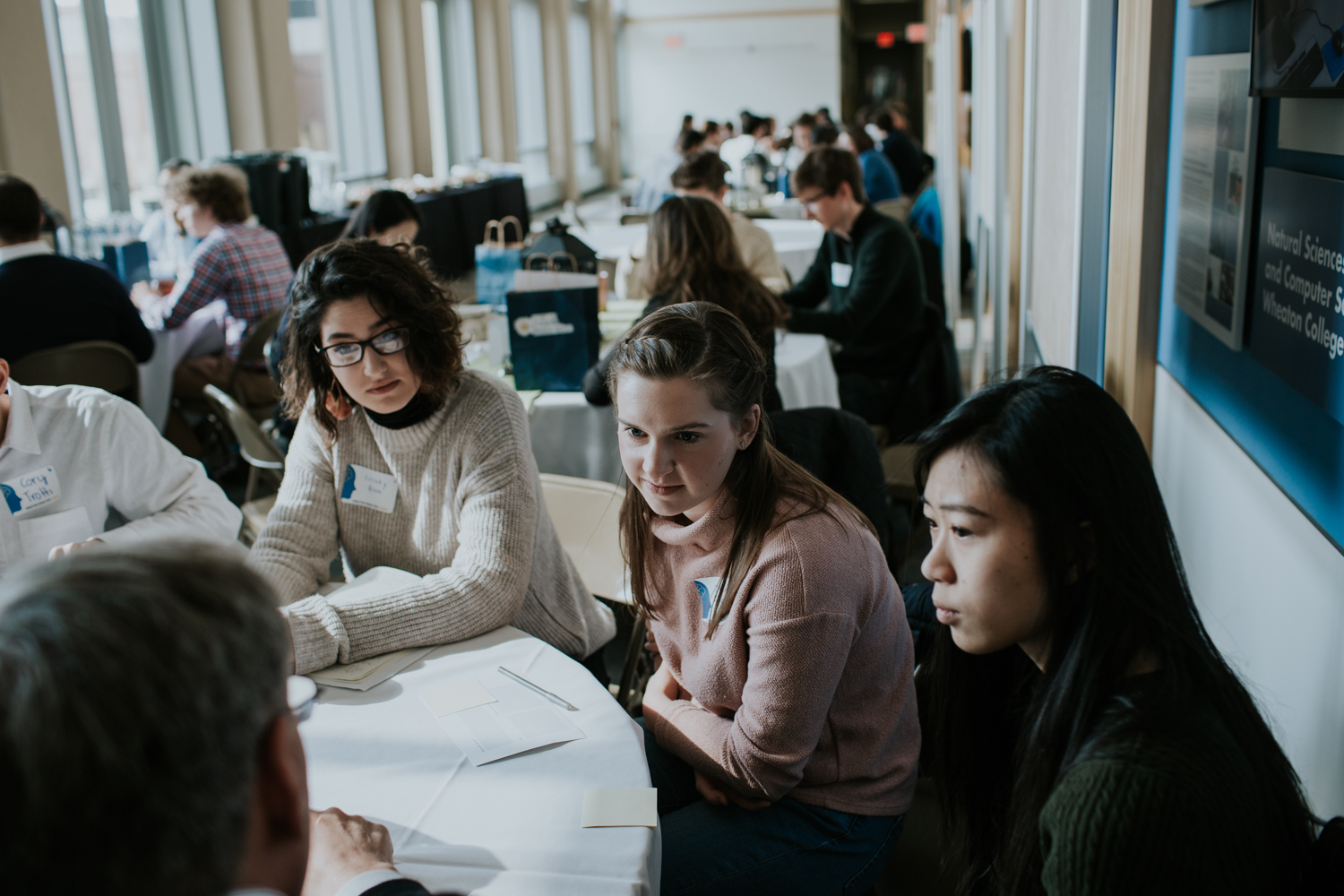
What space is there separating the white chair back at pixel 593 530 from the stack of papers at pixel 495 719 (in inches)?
30.5

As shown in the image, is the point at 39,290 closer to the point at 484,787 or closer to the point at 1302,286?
the point at 484,787

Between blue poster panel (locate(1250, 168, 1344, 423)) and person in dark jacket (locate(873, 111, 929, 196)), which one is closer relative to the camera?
blue poster panel (locate(1250, 168, 1344, 423))

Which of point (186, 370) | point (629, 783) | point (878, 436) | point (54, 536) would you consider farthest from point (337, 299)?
point (186, 370)

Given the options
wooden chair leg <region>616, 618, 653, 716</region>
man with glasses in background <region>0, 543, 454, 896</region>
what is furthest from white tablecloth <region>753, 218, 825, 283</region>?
man with glasses in background <region>0, 543, 454, 896</region>

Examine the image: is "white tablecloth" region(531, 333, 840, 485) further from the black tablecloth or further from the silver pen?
the black tablecloth

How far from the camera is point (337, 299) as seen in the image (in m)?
1.72

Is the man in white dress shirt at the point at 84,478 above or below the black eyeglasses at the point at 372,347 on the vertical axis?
below

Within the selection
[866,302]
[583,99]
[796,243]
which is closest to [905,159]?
[796,243]

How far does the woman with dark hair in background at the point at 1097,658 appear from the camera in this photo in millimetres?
771

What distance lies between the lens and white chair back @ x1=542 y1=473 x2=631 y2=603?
7.06ft

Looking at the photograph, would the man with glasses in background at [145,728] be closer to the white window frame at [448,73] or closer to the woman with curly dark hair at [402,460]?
the woman with curly dark hair at [402,460]

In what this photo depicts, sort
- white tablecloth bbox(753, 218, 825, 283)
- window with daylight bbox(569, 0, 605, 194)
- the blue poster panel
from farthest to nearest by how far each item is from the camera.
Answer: window with daylight bbox(569, 0, 605, 194) < white tablecloth bbox(753, 218, 825, 283) < the blue poster panel

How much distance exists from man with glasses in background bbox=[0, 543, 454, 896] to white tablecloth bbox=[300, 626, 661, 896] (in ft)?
1.65

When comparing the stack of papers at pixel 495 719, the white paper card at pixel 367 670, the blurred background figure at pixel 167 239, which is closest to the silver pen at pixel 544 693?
the stack of papers at pixel 495 719
